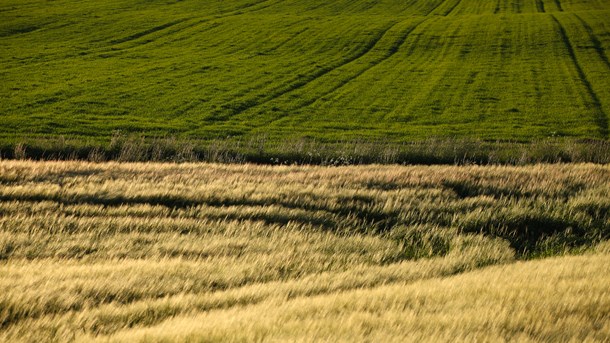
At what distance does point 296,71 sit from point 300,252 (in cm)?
4071

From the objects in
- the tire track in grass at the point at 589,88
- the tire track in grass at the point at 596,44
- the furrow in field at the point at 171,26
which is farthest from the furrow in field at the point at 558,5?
the furrow in field at the point at 171,26

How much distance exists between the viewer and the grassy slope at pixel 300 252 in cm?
712

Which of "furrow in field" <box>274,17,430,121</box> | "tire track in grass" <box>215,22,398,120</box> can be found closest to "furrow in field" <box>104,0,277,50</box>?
"tire track in grass" <box>215,22,398,120</box>

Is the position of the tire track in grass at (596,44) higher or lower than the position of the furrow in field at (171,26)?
lower

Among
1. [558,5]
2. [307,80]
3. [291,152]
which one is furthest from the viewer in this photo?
[558,5]

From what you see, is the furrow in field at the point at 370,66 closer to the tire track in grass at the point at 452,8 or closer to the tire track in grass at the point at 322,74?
the tire track in grass at the point at 322,74

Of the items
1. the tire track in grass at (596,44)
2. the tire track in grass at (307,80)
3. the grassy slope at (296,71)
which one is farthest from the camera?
the tire track in grass at (596,44)

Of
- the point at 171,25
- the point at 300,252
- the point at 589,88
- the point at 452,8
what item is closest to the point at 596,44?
the point at 589,88

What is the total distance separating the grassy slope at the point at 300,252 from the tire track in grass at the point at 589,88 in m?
18.5

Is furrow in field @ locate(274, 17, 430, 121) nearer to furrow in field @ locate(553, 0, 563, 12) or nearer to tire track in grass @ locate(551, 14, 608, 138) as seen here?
tire track in grass @ locate(551, 14, 608, 138)

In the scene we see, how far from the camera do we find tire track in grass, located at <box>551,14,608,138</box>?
38.0 meters

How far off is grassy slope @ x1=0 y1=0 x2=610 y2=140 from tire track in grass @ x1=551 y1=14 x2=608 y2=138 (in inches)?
6.2

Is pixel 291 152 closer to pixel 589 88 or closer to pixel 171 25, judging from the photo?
pixel 589 88

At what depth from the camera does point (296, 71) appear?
51.2 metres
